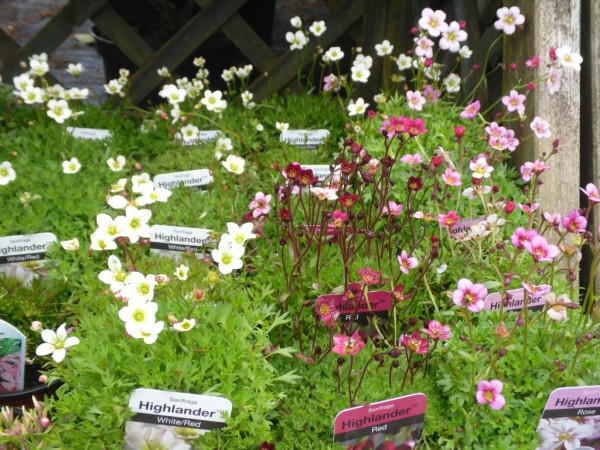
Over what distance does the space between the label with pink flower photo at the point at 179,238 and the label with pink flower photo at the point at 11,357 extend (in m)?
0.49

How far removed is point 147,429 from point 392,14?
2292mm

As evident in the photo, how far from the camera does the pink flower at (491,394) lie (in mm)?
1485

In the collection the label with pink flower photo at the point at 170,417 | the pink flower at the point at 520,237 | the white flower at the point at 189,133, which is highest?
the white flower at the point at 189,133

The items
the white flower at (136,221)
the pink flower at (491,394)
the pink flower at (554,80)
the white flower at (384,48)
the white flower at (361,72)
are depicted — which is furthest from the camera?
the white flower at (384,48)

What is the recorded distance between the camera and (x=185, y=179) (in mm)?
2580

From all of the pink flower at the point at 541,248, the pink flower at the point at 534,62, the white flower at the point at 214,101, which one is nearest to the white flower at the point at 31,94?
the white flower at the point at 214,101

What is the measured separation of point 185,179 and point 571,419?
5.04 ft

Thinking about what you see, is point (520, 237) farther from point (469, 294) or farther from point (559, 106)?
point (559, 106)

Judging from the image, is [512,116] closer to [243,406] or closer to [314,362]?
[314,362]

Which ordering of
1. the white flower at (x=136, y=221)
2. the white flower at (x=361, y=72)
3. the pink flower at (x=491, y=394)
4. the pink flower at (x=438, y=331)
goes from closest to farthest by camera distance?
the pink flower at (x=491, y=394), the pink flower at (x=438, y=331), the white flower at (x=136, y=221), the white flower at (x=361, y=72)

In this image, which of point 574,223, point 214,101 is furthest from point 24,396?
point 574,223

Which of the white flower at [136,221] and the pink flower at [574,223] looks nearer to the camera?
the pink flower at [574,223]

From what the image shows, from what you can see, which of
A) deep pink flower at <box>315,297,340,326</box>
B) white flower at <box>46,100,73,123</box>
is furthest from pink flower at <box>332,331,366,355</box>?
white flower at <box>46,100,73,123</box>

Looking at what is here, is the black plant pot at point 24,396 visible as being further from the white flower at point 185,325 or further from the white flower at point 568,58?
the white flower at point 568,58
